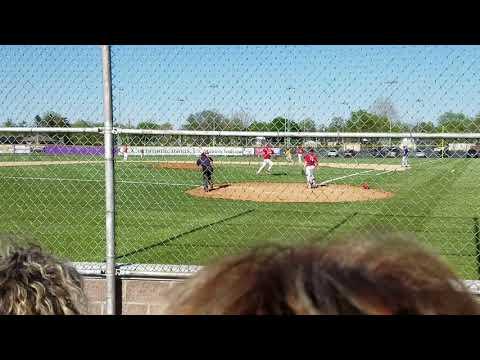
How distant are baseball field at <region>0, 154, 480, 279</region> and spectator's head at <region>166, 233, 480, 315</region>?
15.7 feet

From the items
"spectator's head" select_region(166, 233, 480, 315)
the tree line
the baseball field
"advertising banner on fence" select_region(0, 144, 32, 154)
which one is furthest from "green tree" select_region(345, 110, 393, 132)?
"spectator's head" select_region(166, 233, 480, 315)

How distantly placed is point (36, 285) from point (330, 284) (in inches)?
49.1

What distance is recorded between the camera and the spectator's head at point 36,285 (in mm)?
1646

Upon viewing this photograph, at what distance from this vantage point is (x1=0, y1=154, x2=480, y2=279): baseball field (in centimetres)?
914

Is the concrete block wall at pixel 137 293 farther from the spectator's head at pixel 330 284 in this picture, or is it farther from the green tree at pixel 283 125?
the spectator's head at pixel 330 284

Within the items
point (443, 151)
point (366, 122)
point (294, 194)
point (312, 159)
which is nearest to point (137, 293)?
point (366, 122)

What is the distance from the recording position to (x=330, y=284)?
31.7 inches

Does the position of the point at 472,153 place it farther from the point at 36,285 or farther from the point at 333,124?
the point at 36,285

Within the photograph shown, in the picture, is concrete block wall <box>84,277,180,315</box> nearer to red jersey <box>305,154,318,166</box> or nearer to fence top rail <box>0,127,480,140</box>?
fence top rail <box>0,127,480,140</box>
